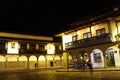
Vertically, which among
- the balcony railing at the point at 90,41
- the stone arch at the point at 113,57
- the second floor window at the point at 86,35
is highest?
the second floor window at the point at 86,35

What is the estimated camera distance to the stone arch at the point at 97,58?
2514cm

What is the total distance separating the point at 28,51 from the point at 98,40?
27.6 meters

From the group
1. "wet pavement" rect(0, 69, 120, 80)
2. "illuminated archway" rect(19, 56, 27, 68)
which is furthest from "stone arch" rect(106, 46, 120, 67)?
"illuminated archway" rect(19, 56, 27, 68)

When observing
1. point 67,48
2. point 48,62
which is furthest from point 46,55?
point 67,48

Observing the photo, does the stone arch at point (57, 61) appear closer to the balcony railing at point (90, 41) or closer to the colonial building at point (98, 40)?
the colonial building at point (98, 40)

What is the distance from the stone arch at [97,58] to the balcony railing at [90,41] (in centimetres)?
197

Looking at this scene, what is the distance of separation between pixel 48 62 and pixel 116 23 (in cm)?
3088

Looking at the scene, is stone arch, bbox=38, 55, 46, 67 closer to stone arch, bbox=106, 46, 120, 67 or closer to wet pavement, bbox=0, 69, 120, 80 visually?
stone arch, bbox=106, 46, 120, 67

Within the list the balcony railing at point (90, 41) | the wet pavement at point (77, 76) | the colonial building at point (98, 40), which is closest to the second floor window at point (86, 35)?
the colonial building at point (98, 40)

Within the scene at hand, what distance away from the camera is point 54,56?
51156 mm

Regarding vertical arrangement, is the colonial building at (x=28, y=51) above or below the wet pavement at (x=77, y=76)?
above

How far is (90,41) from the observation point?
82.9 feet

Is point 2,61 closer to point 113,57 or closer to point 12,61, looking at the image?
point 12,61

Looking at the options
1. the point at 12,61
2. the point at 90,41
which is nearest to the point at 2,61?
the point at 12,61
